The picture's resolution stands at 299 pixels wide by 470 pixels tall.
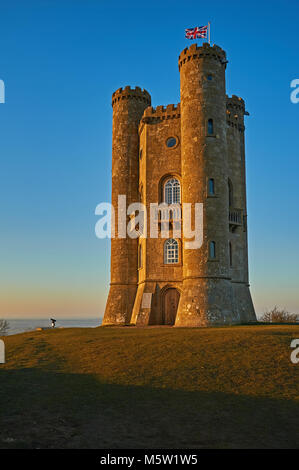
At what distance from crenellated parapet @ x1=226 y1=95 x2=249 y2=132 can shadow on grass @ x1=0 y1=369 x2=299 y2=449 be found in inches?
1271

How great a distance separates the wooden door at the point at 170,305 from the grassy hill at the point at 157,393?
462 inches

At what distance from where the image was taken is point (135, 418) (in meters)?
13.6

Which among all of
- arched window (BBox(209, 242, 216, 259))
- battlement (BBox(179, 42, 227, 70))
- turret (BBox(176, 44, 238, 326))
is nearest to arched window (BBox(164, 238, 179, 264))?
turret (BBox(176, 44, 238, 326))

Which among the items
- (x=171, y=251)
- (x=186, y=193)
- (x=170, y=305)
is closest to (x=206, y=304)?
(x=170, y=305)

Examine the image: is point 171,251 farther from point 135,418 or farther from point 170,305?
point 135,418

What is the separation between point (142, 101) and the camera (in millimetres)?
45875

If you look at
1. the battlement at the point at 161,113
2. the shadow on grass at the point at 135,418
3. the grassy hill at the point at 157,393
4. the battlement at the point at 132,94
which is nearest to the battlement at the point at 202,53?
the battlement at the point at 161,113

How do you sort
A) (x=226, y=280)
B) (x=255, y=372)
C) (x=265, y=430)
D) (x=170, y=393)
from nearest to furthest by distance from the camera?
1. (x=265, y=430)
2. (x=170, y=393)
3. (x=255, y=372)
4. (x=226, y=280)

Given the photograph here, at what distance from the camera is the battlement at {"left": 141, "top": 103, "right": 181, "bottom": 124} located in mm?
40375

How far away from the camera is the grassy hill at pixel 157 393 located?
39.5 feet

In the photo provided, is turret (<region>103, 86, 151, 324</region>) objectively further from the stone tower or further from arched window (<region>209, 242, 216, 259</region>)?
arched window (<region>209, 242, 216, 259</region>)
